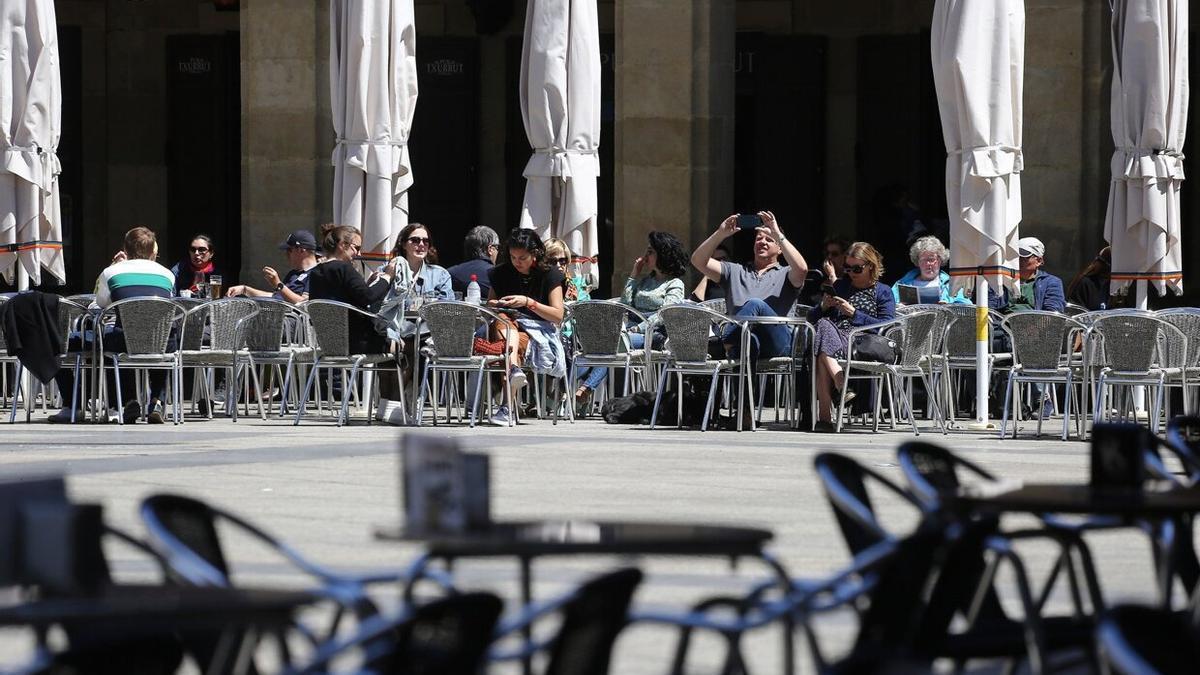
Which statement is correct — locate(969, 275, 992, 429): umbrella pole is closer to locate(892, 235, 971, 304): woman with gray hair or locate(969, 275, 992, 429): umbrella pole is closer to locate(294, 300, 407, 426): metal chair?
locate(892, 235, 971, 304): woman with gray hair

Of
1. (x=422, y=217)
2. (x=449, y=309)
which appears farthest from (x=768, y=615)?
(x=422, y=217)

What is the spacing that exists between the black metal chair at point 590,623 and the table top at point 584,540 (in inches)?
5.1

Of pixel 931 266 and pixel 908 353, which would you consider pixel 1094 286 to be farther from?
pixel 908 353

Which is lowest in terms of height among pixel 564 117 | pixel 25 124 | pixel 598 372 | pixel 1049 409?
pixel 1049 409

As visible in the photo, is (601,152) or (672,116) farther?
(601,152)

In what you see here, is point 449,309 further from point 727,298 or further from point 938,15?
point 938,15

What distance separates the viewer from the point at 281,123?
20.4m

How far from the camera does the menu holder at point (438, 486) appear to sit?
3.85m

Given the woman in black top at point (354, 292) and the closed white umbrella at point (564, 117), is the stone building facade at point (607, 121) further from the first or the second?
the woman in black top at point (354, 292)

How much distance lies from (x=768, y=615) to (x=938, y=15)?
1010cm

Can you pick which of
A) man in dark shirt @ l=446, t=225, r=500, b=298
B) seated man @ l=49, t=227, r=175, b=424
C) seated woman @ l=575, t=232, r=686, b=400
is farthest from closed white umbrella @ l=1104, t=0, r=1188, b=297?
seated man @ l=49, t=227, r=175, b=424

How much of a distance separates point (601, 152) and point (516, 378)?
29.0ft

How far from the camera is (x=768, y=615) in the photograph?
4.00 m

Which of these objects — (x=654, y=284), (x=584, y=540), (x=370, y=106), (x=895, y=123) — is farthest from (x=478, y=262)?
(x=584, y=540)
